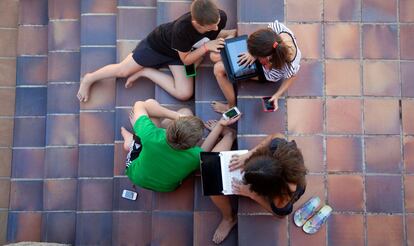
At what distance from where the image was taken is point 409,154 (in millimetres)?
3699

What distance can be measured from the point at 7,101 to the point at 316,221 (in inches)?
113

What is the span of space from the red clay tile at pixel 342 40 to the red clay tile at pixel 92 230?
220 centimetres

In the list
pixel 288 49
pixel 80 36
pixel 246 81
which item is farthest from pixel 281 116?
pixel 80 36

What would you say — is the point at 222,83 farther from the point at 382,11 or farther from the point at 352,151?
the point at 382,11

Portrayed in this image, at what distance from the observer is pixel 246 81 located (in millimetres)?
3723

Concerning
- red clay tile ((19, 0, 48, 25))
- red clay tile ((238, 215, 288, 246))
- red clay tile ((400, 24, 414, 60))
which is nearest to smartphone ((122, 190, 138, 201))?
red clay tile ((238, 215, 288, 246))

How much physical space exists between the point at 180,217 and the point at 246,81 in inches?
45.1

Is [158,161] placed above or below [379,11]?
below

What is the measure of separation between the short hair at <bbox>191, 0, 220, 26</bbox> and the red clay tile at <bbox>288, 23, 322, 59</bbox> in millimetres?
686

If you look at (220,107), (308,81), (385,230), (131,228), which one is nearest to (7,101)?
(131,228)

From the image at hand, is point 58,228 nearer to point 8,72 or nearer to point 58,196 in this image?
point 58,196

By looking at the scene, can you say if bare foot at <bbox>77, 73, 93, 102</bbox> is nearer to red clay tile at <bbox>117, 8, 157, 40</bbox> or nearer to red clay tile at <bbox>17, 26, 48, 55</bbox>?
red clay tile at <bbox>117, 8, 157, 40</bbox>

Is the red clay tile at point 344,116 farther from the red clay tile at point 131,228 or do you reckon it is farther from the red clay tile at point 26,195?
the red clay tile at point 26,195

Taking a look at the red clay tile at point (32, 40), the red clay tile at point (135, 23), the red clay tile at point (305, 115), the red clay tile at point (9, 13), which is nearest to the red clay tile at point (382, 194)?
the red clay tile at point (305, 115)
